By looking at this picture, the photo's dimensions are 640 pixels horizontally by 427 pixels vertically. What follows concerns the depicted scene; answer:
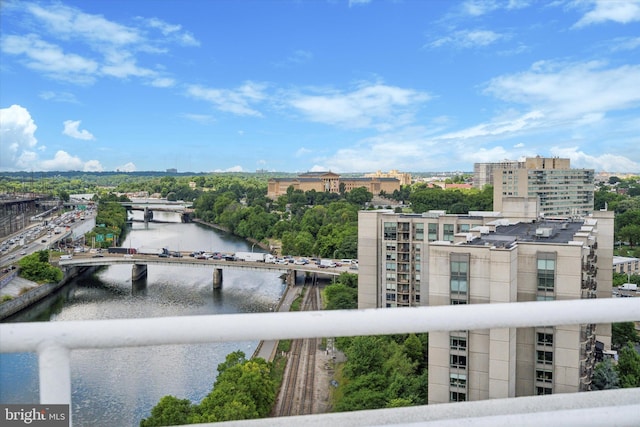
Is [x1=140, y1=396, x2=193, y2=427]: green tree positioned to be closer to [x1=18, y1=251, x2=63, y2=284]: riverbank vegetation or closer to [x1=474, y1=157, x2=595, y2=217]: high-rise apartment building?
[x1=18, y1=251, x2=63, y2=284]: riverbank vegetation

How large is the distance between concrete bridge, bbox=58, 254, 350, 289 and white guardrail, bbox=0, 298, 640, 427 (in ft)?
31.6

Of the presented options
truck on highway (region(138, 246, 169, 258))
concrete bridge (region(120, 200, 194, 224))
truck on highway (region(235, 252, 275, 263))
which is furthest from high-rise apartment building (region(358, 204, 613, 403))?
concrete bridge (region(120, 200, 194, 224))

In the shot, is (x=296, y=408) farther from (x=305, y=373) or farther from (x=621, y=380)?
(x=621, y=380)

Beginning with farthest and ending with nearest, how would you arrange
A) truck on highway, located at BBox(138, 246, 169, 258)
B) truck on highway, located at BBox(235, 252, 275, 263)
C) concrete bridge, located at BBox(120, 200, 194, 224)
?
concrete bridge, located at BBox(120, 200, 194, 224) → truck on highway, located at BBox(138, 246, 169, 258) → truck on highway, located at BBox(235, 252, 275, 263)

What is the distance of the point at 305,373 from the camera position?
17.5ft

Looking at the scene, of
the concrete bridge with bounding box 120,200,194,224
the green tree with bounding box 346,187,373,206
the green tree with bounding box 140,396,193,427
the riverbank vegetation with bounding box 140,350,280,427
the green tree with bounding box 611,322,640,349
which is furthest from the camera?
the green tree with bounding box 346,187,373,206

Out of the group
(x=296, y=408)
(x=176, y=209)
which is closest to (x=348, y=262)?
(x=296, y=408)

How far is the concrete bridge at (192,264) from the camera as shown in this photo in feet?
34.2

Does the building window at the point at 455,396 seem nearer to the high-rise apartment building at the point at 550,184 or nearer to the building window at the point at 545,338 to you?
the building window at the point at 545,338

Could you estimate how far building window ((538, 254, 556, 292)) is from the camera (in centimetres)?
341

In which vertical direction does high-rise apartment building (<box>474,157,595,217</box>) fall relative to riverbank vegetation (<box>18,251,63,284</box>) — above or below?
above

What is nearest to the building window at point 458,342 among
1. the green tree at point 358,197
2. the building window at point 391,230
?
the building window at point 391,230

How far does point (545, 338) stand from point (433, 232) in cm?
321

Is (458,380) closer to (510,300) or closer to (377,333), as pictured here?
(510,300)
